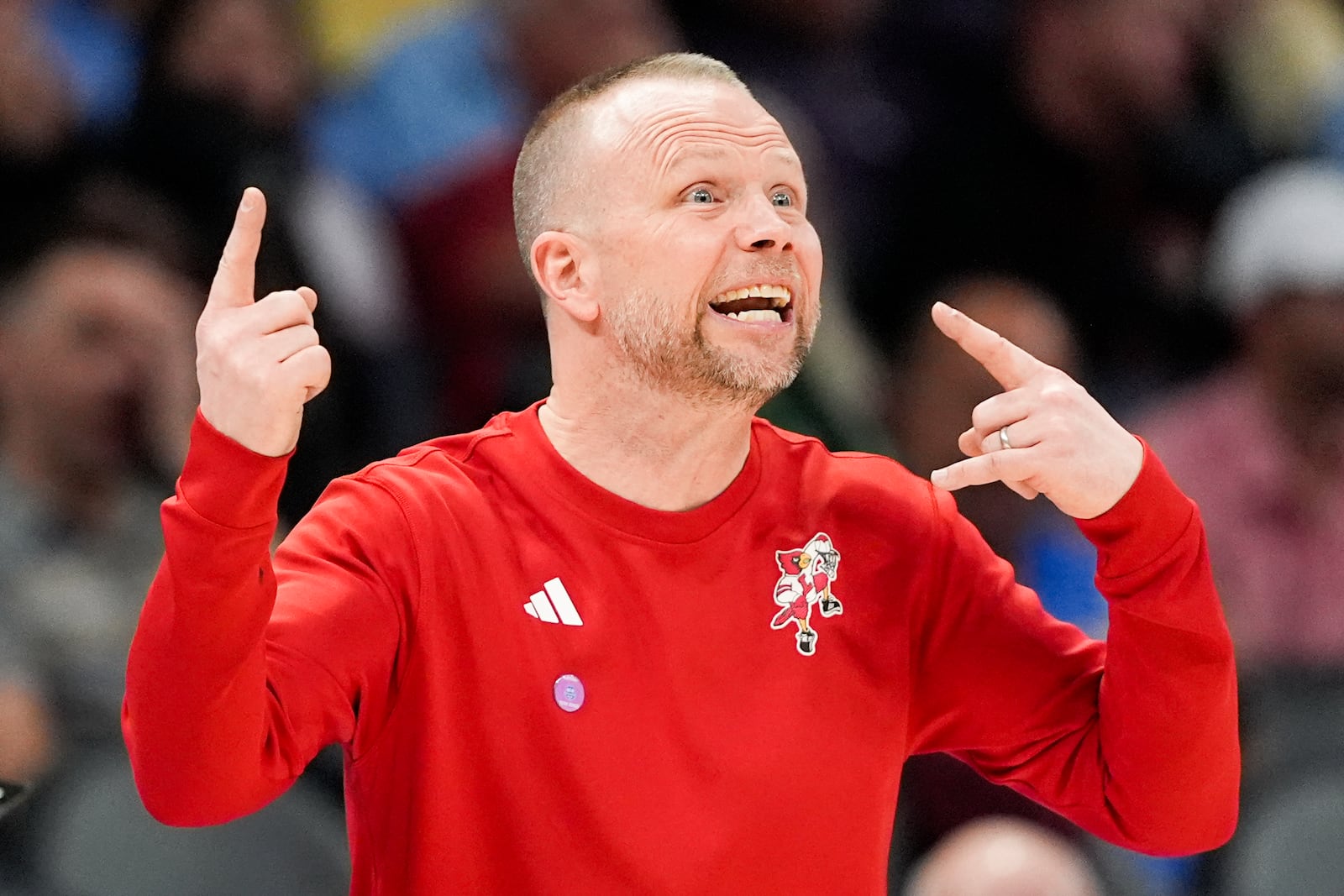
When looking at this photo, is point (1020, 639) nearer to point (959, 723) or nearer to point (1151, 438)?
point (959, 723)

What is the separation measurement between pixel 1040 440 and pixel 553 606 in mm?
768

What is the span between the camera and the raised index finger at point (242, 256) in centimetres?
233

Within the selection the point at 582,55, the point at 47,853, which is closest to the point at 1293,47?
the point at 582,55

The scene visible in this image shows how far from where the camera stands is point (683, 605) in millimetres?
2764

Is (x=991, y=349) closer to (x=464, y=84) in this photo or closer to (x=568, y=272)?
(x=568, y=272)

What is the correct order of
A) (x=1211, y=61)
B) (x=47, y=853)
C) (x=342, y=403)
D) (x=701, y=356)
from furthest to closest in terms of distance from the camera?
1. (x=1211, y=61)
2. (x=342, y=403)
3. (x=47, y=853)
4. (x=701, y=356)

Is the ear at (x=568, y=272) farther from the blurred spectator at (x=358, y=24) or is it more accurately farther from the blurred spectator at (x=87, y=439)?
the blurred spectator at (x=358, y=24)

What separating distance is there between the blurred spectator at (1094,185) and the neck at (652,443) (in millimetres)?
3031

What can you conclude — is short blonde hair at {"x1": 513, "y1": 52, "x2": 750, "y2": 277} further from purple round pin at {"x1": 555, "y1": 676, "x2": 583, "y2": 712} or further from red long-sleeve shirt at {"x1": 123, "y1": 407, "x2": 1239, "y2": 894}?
purple round pin at {"x1": 555, "y1": 676, "x2": 583, "y2": 712}

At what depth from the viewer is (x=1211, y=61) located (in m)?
6.61

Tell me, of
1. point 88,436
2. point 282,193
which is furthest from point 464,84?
point 88,436

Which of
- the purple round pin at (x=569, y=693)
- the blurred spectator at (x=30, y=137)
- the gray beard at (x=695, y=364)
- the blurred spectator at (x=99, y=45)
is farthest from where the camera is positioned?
the blurred spectator at (x=99, y=45)

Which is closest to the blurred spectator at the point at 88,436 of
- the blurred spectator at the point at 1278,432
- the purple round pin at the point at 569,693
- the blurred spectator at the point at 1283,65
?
the purple round pin at the point at 569,693

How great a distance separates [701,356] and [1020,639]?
695 mm
